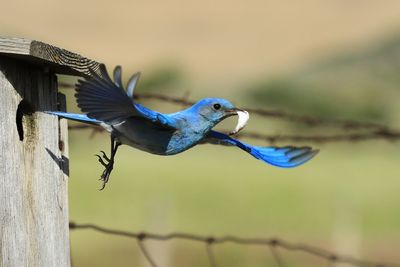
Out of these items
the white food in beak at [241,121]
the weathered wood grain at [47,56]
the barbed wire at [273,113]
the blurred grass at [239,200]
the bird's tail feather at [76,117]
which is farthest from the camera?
the blurred grass at [239,200]

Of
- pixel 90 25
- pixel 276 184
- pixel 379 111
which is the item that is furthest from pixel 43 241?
pixel 90 25

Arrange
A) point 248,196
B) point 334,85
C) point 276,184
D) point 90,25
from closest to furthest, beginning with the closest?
point 248,196, point 276,184, point 334,85, point 90,25

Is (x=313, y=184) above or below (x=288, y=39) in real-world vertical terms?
below

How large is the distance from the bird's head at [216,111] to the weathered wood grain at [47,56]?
466mm

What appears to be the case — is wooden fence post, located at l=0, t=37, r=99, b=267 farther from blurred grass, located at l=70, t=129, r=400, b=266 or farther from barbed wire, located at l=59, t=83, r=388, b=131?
blurred grass, located at l=70, t=129, r=400, b=266

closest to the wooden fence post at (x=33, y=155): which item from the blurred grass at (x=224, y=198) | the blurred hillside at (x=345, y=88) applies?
the blurred grass at (x=224, y=198)

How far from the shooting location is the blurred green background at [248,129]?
55.7 ft

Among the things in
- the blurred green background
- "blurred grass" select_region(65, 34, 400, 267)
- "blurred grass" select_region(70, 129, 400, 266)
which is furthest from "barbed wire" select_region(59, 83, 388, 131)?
"blurred grass" select_region(70, 129, 400, 266)

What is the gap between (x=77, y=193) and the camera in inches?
810

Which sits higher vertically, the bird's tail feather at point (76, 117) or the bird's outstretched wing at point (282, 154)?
the bird's tail feather at point (76, 117)

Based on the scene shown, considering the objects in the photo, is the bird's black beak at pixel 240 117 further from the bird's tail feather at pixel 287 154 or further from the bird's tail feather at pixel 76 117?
the bird's tail feather at pixel 76 117

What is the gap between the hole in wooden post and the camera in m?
4.21

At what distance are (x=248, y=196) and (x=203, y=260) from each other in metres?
7.94

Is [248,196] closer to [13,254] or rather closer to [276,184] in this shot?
[276,184]
